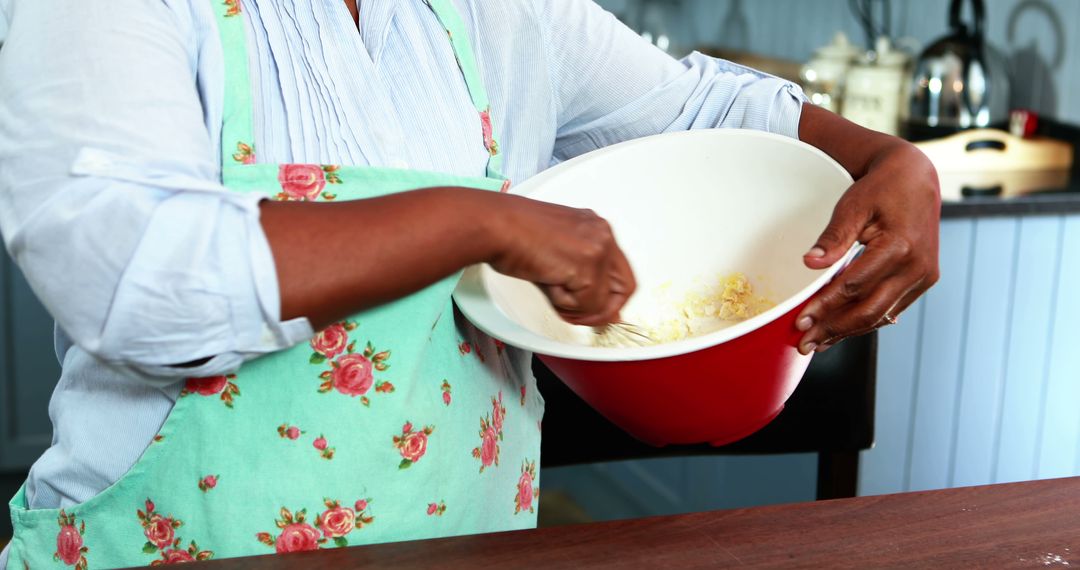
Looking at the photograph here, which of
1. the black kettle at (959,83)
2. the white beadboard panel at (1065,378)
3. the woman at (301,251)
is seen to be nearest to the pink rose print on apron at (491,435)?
the woman at (301,251)

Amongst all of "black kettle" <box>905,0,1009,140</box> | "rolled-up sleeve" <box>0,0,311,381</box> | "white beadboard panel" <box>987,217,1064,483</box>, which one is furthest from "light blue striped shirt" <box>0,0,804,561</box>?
"black kettle" <box>905,0,1009,140</box>

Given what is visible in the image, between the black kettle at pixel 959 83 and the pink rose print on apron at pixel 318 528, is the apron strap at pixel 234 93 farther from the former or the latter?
the black kettle at pixel 959 83

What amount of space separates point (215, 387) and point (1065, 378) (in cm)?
155

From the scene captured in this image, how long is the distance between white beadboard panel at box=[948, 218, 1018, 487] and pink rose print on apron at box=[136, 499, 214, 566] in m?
1.40

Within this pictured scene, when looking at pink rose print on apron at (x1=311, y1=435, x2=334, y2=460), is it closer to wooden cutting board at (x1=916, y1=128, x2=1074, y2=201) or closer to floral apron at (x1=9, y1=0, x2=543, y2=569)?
floral apron at (x1=9, y1=0, x2=543, y2=569)

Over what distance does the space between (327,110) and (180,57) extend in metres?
0.13

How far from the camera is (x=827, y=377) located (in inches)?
49.4

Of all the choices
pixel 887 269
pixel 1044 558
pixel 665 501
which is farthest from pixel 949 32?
pixel 1044 558

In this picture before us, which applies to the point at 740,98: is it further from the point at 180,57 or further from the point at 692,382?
the point at 180,57

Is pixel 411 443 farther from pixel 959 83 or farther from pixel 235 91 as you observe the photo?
pixel 959 83

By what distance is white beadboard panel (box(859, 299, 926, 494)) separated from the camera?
179 cm

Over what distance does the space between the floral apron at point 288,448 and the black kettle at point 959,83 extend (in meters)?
1.57

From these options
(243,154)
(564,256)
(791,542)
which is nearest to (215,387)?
(243,154)

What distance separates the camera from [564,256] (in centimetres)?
73
